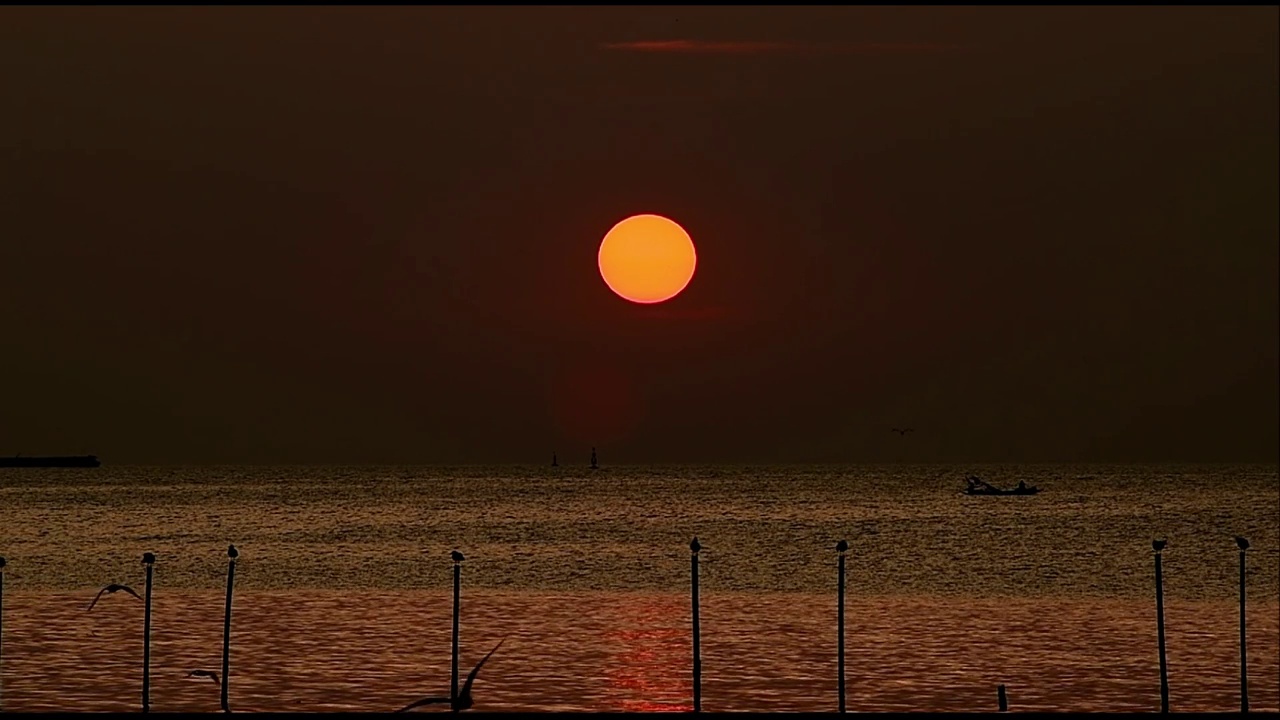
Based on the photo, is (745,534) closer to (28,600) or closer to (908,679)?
(28,600)

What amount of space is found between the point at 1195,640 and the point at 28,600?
44.1 m

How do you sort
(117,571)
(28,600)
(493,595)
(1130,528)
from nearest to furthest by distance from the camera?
1. (28,600)
2. (493,595)
3. (117,571)
4. (1130,528)

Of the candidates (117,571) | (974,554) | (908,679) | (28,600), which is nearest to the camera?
(908,679)

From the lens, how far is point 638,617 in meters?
67.8

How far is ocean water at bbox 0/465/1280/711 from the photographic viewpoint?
46.9m

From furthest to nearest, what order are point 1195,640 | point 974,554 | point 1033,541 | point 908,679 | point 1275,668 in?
point 1033,541
point 974,554
point 1195,640
point 1275,668
point 908,679

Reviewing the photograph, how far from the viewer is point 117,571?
97500 millimetres

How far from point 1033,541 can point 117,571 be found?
6051cm

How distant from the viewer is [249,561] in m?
103

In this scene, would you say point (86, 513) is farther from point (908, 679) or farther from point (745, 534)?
point (908, 679)

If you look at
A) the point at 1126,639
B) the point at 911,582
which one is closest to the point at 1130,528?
the point at 911,582

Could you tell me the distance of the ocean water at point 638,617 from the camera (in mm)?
46906

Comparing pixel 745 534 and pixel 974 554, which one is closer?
pixel 974 554

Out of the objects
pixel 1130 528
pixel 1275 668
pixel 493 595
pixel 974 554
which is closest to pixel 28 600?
pixel 493 595
